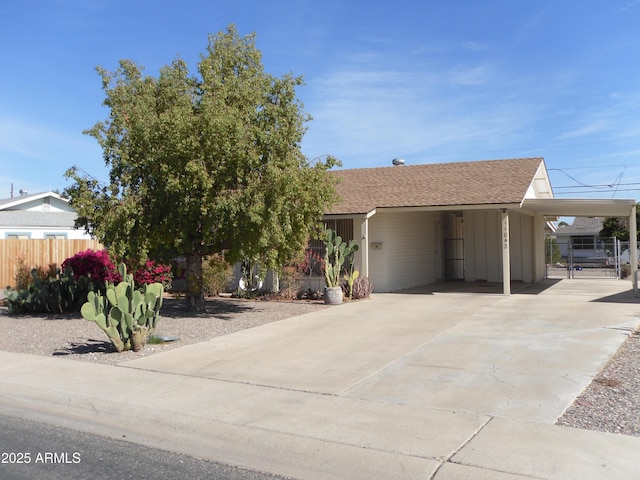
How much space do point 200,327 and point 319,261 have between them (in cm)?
722

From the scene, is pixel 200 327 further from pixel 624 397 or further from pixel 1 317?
pixel 624 397

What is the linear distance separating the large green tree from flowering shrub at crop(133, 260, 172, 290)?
8.47 ft

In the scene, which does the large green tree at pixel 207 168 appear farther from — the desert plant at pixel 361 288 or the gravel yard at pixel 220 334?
the desert plant at pixel 361 288

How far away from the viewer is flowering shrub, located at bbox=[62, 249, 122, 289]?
1631 cm

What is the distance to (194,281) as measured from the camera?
48.0 ft

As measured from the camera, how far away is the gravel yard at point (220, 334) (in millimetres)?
6199

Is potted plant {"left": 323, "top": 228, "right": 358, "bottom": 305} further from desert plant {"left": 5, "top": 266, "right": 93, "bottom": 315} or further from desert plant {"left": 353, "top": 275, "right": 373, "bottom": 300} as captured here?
desert plant {"left": 5, "top": 266, "right": 93, "bottom": 315}

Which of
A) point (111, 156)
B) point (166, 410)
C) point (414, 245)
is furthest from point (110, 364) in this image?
point (414, 245)

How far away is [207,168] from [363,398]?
24.9 ft

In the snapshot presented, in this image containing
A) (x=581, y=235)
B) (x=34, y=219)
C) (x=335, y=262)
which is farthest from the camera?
(x=581, y=235)

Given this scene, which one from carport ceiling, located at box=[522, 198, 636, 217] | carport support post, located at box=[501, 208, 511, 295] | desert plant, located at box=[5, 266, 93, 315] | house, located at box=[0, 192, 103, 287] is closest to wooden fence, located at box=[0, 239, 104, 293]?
house, located at box=[0, 192, 103, 287]

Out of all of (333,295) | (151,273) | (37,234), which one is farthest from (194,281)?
(37,234)

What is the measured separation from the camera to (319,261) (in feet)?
63.3

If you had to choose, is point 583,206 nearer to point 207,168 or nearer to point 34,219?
point 207,168
